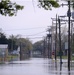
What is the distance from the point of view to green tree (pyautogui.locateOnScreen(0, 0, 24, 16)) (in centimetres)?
2316

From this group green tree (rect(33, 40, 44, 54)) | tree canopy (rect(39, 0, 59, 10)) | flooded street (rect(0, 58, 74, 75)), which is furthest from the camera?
green tree (rect(33, 40, 44, 54))

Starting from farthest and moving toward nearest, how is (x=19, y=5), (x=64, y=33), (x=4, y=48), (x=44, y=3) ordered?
(x=64, y=33), (x=4, y=48), (x=19, y=5), (x=44, y=3)

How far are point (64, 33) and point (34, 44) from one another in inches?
2542

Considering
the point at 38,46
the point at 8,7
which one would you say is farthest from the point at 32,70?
the point at 38,46

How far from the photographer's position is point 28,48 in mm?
156375

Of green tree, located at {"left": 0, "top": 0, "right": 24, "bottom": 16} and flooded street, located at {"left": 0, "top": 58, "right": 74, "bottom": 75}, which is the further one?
flooded street, located at {"left": 0, "top": 58, "right": 74, "bottom": 75}

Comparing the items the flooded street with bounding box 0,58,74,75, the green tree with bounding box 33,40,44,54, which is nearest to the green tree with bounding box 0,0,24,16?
the flooded street with bounding box 0,58,74,75

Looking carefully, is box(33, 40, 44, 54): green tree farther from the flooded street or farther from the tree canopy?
the tree canopy

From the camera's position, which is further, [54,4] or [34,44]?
[34,44]

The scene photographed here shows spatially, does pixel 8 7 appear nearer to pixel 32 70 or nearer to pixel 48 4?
pixel 48 4

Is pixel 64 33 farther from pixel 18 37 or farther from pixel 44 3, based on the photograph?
pixel 44 3

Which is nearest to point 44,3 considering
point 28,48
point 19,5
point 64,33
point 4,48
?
point 19,5

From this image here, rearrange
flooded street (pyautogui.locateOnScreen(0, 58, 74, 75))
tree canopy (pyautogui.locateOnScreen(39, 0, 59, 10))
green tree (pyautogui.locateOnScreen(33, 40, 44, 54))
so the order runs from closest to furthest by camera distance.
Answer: tree canopy (pyautogui.locateOnScreen(39, 0, 59, 10)), flooded street (pyautogui.locateOnScreen(0, 58, 74, 75)), green tree (pyautogui.locateOnScreen(33, 40, 44, 54))

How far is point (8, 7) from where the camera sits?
2350 centimetres
